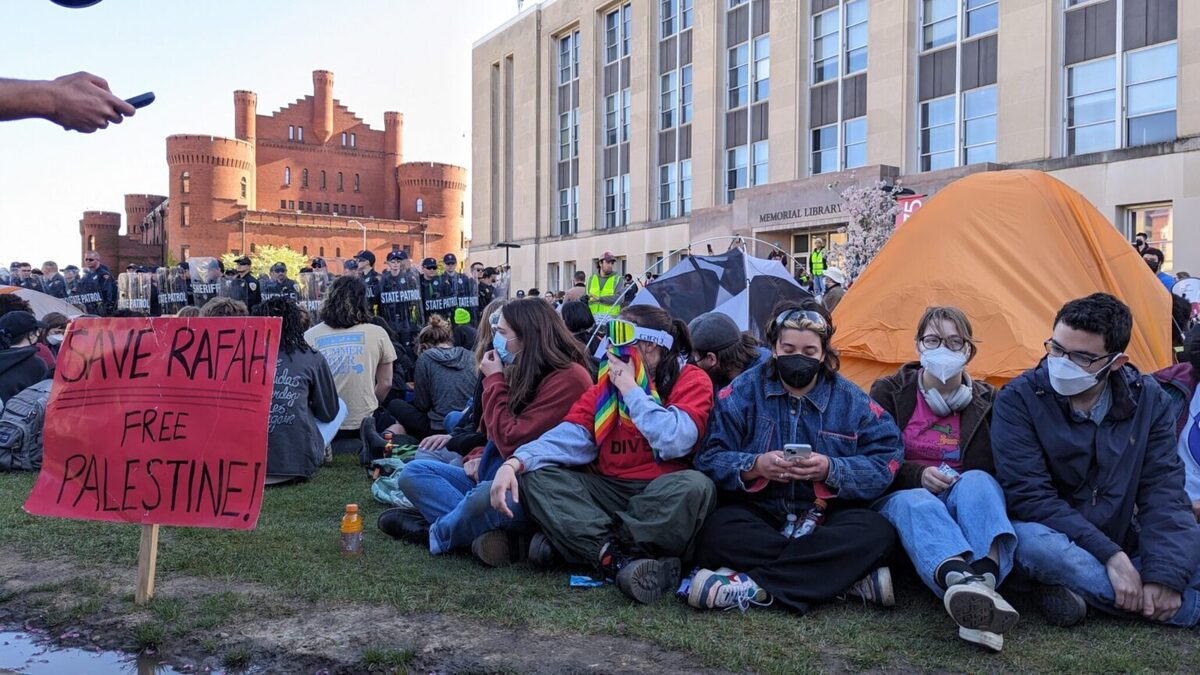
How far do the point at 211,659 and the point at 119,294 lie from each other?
1745cm

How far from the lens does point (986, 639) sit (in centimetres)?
386

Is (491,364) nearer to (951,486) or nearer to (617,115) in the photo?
(951,486)

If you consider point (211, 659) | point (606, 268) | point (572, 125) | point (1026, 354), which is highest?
point (572, 125)

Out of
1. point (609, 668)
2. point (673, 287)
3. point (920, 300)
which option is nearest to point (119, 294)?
point (673, 287)

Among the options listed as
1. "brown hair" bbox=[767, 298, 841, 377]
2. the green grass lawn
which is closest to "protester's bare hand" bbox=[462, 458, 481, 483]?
the green grass lawn

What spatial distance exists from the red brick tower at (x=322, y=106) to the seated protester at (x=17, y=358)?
310 ft

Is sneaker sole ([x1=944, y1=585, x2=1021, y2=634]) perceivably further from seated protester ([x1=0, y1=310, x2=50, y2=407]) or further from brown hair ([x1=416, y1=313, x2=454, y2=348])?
seated protester ([x1=0, y1=310, x2=50, y2=407])

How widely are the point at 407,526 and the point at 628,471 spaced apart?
153cm

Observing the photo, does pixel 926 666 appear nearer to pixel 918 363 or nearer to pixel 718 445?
pixel 718 445

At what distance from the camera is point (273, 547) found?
5641 millimetres

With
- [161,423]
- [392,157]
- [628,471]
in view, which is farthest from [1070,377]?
[392,157]

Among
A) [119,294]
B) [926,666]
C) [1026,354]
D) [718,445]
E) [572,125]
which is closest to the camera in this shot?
[926,666]

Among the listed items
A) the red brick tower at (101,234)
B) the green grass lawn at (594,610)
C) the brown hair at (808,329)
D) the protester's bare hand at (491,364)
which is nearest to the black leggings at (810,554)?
the green grass lawn at (594,610)

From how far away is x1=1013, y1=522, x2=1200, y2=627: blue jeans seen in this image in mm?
4145
